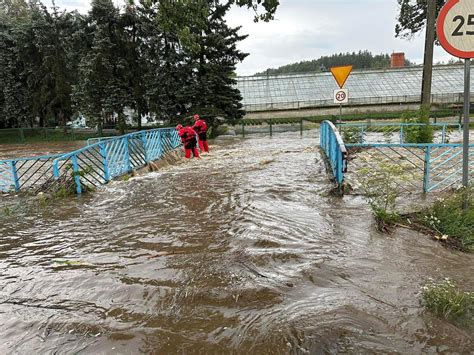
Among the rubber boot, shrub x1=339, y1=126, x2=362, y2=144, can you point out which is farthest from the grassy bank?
the rubber boot

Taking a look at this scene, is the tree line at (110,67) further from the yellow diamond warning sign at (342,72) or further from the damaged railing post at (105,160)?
the damaged railing post at (105,160)

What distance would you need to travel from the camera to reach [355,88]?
35656 mm

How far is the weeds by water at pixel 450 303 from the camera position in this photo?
2742mm

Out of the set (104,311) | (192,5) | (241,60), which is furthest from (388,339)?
(241,60)

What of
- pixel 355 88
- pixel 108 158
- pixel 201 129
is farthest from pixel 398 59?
pixel 108 158

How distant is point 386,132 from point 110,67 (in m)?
21.2

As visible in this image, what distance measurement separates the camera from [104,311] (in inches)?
122

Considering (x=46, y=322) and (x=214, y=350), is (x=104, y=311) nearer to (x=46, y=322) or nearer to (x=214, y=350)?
(x=46, y=322)

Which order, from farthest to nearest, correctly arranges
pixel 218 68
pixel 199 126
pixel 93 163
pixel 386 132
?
pixel 218 68
pixel 386 132
pixel 199 126
pixel 93 163

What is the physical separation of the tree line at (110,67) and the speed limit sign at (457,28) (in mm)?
17923

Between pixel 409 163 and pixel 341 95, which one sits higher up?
pixel 341 95

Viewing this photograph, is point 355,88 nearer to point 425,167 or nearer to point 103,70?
point 103,70

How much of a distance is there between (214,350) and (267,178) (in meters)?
6.25

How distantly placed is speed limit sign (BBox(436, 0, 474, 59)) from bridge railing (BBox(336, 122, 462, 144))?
946cm
